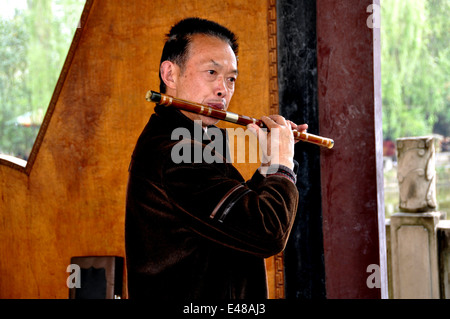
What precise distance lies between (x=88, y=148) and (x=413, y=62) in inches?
590

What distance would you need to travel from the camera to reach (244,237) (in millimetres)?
1759

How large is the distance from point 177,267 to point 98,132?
1.74 meters

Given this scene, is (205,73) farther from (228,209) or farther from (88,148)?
(88,148)

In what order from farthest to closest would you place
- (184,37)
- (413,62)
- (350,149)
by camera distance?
(413,62) → (350,149) → (184,37)

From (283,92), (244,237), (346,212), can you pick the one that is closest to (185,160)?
(244,237)

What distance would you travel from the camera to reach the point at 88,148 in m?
3.33

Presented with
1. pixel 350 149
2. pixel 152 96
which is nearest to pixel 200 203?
pixel 152 96

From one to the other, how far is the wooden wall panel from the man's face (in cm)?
98

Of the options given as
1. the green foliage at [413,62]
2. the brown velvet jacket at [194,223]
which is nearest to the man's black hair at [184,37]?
the brown velvet jacket at [194,223]

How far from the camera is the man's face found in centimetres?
207

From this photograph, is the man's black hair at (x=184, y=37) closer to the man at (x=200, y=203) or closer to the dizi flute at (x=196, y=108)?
the man at (x=200, y=203)

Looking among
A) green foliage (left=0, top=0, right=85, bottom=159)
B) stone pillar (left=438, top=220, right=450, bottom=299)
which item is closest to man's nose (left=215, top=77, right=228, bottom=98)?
stone pillar (left=438, top=220, right=450, bottom=299)

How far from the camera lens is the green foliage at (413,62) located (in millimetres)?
15500

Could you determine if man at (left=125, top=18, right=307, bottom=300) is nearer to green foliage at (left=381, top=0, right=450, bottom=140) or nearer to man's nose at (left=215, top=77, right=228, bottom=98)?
man's nose at (left=215, top=77, right=228, bottom=98)
